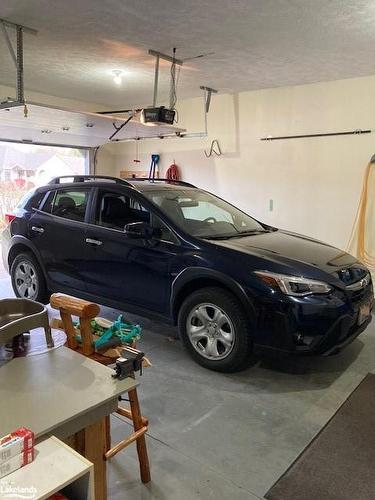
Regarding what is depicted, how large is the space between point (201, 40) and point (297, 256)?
2215 millimetres

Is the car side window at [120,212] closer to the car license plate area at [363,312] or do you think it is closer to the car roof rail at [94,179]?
the car roof rail at [94,179]

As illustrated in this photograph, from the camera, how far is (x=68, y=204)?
404cm

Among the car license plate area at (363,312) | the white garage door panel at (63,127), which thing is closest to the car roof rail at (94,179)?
the white garage door panel at (63,127)

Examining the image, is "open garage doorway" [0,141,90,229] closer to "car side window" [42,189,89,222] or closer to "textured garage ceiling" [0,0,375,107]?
"textured garage ceiling" [0,0,375,107]

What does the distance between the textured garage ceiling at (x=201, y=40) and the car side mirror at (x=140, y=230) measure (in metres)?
1.65

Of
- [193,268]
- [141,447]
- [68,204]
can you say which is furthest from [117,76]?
[141,447]

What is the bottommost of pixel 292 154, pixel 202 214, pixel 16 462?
pixel 16 462

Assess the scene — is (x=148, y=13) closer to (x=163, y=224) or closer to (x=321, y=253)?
(x=163, y=224)

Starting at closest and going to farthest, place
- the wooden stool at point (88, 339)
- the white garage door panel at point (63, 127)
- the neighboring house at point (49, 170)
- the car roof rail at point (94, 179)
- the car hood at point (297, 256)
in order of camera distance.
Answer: the wooden stool at point (88, 339)
the car hood at point (297, 256)
the car roof rail at point (94, 179)
the white garage door panel at point (63, 127)
the neighboring house at point (49, 170)

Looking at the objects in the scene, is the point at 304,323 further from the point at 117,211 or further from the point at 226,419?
the point at 117,211

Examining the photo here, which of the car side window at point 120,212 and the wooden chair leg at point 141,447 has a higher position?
the car side window at point 120,212

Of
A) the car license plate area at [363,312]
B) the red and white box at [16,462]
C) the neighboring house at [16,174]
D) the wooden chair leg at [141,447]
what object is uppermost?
the neighboring house at [16,174]

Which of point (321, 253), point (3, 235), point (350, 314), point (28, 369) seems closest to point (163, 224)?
point (321, 253)

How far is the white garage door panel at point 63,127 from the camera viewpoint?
14.7 ft
